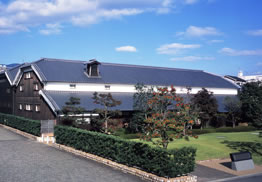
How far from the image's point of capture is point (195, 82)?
146ft

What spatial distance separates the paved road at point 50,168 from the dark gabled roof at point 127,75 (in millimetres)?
13891

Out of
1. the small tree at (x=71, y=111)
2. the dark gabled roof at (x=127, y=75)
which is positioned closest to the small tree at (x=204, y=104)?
the dark gabled roof at (x=127, y=75)

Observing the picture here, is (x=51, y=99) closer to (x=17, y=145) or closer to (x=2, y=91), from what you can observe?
(x=17, y=145)

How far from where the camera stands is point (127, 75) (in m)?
40.4

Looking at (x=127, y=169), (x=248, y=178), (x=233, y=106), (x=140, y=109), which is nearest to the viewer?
(x=248, y=178)

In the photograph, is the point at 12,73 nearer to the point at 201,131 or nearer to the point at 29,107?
the point at 29,107

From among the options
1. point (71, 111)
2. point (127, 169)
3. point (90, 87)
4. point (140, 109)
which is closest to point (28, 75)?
point (90, 87)

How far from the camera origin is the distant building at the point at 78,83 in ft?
107

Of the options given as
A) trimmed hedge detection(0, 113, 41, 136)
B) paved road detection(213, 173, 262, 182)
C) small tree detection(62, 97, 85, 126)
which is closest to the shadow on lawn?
paved road detection(213, 173, 262, 182)

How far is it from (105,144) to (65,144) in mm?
6084

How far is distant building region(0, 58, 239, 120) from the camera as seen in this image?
3266 cm

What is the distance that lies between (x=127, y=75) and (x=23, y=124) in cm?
1584

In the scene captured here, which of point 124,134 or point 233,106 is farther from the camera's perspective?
point 233,106

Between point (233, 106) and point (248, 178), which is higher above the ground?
point (233, 106)
